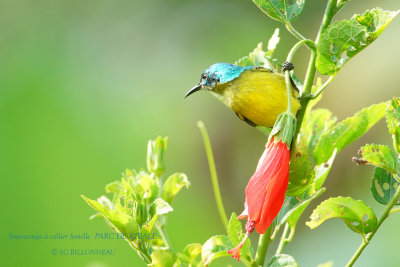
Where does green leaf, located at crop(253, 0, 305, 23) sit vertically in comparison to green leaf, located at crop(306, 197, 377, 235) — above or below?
above

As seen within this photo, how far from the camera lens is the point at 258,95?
Result: 0.97m

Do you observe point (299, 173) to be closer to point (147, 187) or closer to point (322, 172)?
point (322, 172)

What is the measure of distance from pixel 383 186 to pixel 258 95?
0.36 metres

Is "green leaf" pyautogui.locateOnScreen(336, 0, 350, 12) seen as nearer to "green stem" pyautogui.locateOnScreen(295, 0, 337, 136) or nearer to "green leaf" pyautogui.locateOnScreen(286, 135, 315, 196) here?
"green stem" pyautogui.locateOnScreen(295, 0, 337, 136)

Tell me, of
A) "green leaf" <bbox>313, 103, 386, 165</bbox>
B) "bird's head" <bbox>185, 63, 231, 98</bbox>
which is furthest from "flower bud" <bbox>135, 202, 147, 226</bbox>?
"bird's head" <bbox>185, 63, 231, 98</bbox>

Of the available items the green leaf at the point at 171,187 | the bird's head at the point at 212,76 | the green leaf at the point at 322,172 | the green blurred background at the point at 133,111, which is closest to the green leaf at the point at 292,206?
the green leaf at the point at 322,172

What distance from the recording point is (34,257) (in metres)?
1.60

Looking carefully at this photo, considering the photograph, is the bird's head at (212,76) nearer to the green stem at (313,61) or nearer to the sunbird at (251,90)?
the sunbird at (251,90)

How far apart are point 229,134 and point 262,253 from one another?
177 centimetres

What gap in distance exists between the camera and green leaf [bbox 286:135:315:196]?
63 centimetres

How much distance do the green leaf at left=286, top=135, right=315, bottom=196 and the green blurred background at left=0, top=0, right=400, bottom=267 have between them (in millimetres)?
920

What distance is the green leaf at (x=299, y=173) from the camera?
0.63 meters

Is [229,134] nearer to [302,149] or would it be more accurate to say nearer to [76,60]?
[76,60]

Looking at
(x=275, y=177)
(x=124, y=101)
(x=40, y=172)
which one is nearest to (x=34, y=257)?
(x=40, y=172)
